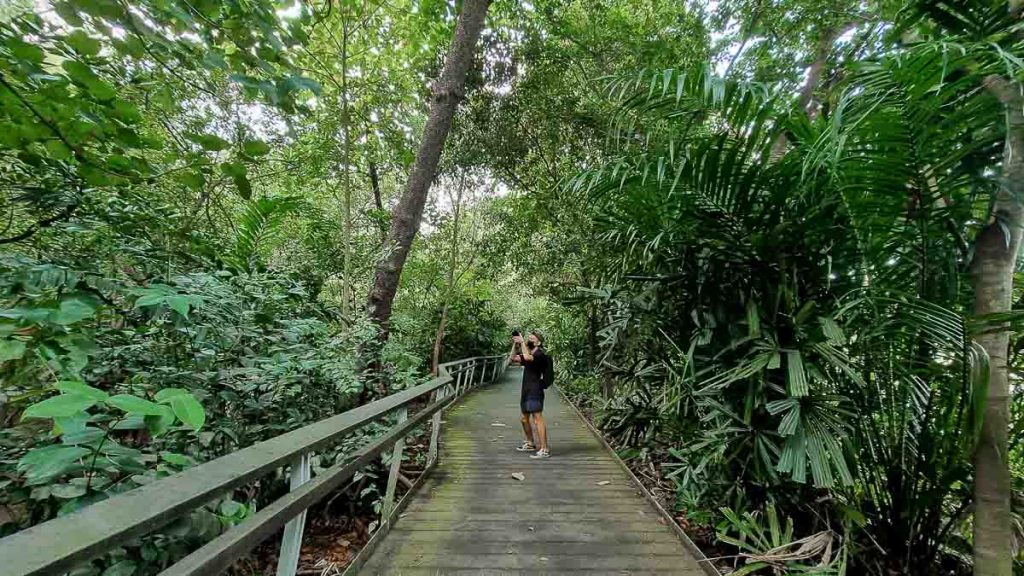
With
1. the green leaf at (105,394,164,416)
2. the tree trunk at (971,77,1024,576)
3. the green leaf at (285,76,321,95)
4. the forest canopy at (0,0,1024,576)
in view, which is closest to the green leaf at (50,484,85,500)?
the forest canopy at (0,0,1024,576)

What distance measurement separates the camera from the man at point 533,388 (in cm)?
509

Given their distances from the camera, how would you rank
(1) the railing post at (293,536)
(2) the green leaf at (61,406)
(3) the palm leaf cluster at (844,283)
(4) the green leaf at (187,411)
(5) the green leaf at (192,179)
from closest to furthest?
(2) the green leaf at (61,406) → (4) the green leaf at (187,411) → (5) the green leaf at (192,179) → (1) the railing post at (293,536) → (3) the palm leaf cluster at (844,283)

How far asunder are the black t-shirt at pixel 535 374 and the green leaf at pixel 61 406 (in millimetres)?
4331

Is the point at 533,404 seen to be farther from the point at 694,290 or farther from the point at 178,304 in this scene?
the point at 178,304

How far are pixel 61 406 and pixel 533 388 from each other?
440cm

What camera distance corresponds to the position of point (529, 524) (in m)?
3.02

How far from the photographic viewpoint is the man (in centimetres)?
509

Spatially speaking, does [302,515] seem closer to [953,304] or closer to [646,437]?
[953,304]

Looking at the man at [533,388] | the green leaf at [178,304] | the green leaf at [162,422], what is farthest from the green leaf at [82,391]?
the man at [533,388]

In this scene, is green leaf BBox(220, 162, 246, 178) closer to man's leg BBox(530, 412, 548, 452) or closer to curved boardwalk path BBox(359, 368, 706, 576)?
curved boardwalk path BBox(359, 368, 706, 576)

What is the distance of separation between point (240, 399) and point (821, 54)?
24.8 feet

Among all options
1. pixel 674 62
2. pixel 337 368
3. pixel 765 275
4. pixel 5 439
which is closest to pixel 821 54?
pixel 674 62

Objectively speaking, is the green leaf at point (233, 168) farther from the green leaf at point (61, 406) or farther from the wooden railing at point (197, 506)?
the wooden railing at point (197, 506)

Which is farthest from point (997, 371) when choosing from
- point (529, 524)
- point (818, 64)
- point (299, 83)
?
point (818, 64)
